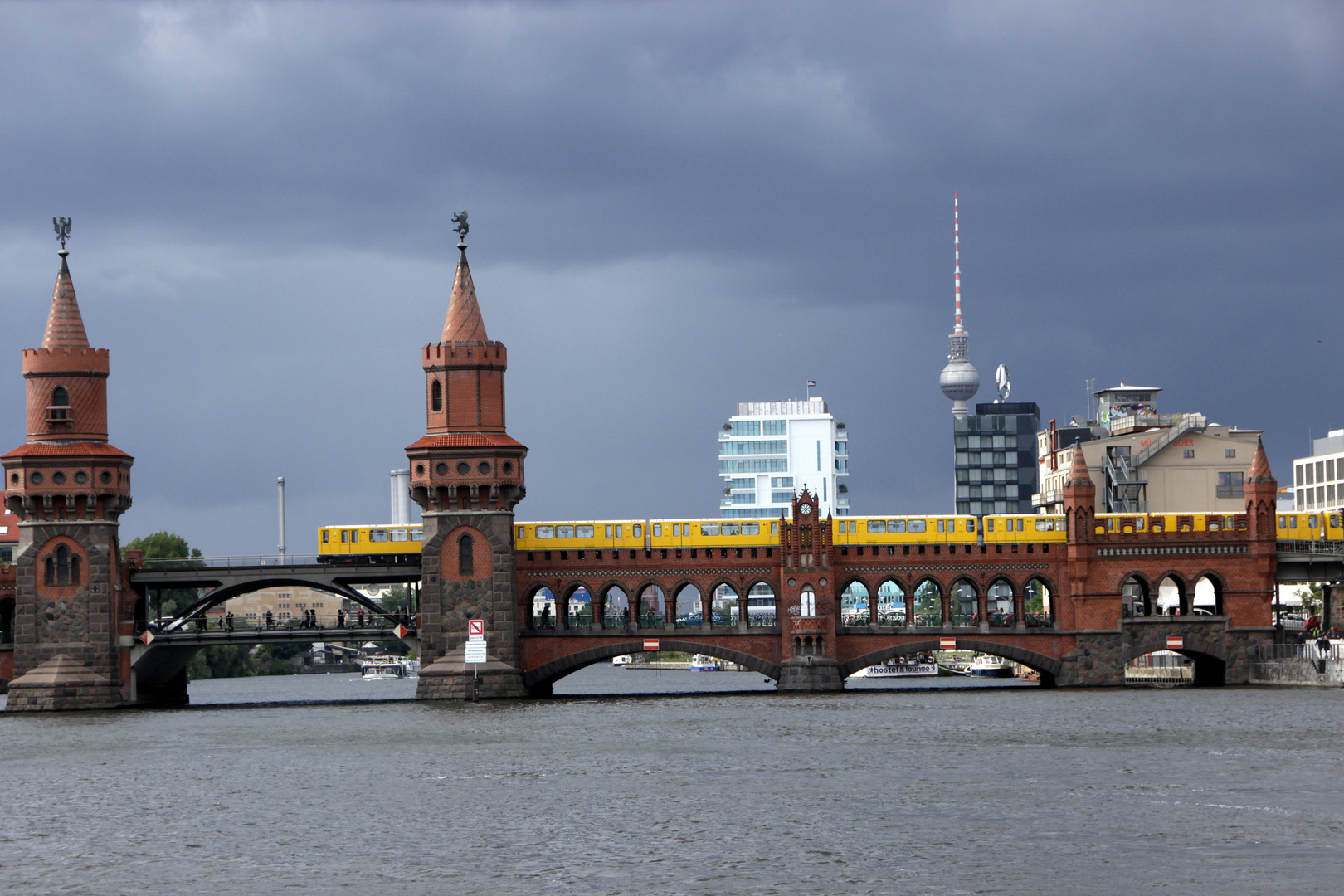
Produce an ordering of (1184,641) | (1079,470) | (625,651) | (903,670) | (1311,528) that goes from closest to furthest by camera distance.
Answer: (1184,641) → (625,651) → (1079,470) → (1311,528) → (903,670)

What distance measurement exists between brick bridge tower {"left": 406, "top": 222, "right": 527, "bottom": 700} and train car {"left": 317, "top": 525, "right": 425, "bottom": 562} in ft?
14.5

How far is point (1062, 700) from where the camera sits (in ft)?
357

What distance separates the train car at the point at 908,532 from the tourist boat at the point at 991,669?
5223 centimetres

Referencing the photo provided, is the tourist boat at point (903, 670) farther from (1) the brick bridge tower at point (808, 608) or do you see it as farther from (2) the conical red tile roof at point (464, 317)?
(2) the conical red tile roof at point (464, 317)

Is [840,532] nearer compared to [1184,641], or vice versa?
[1184,641]

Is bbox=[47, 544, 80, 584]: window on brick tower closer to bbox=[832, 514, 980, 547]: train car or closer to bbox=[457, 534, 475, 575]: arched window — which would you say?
bbox=[457, 534, 475, 575]: arched window

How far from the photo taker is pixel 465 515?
115250mm

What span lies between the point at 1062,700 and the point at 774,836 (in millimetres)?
50880

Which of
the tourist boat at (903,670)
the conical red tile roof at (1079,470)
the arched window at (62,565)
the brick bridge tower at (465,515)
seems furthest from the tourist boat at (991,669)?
the arched window at (62,565)

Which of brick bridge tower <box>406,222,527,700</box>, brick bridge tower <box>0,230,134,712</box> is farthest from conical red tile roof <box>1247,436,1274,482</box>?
brick bridge tower <box>0,230,134,712</box>

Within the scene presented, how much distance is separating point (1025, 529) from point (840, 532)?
35.5 feet

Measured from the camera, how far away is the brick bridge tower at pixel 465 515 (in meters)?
114

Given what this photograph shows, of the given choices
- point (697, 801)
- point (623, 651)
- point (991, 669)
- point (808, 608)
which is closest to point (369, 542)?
point (623, 651)

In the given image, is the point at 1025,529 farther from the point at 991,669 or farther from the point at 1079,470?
the point at 991,669
